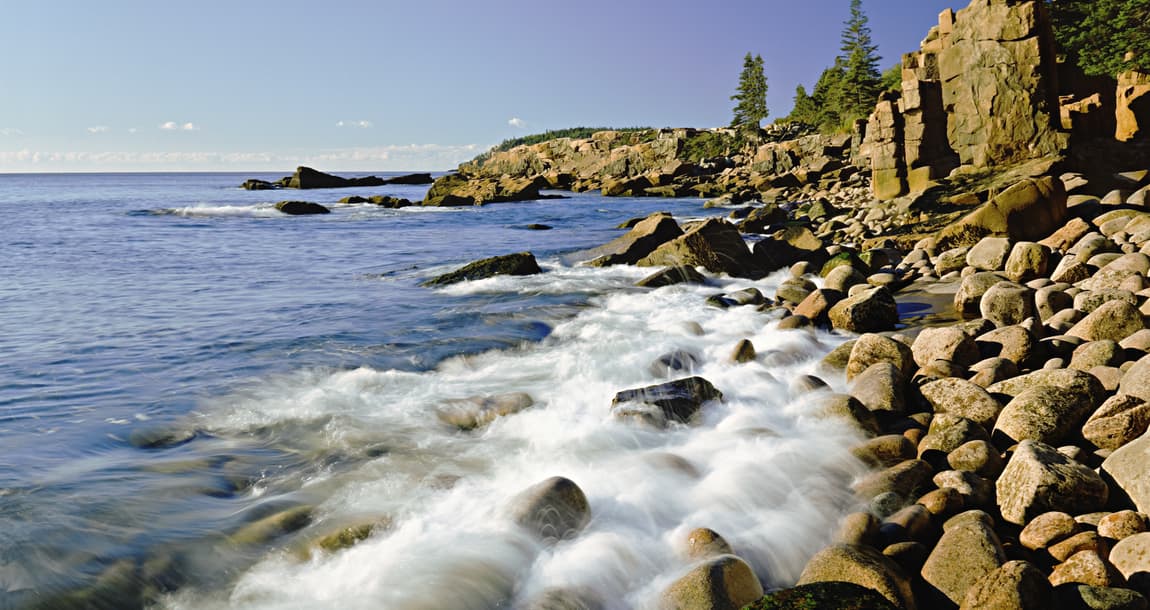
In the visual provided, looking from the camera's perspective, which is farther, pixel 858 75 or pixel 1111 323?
pixel 858 75

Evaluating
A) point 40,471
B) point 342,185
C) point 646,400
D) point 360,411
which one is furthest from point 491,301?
point 342,185

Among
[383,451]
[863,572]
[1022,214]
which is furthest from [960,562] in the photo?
[1022,214]

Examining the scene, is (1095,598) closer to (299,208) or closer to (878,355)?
(878,355)

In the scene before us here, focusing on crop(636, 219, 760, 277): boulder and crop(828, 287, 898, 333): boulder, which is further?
crop(636, 219, 760, 277): boulder

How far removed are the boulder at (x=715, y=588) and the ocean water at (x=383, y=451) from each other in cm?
22

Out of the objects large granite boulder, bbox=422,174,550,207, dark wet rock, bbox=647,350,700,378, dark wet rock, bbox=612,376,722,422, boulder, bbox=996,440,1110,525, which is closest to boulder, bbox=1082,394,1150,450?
boulder, bbox=996,440,1110,525

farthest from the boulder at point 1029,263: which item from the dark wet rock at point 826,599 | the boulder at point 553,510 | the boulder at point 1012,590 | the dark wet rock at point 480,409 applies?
the dark wet rock at point 826,599

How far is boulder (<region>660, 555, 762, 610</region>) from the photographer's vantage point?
11.2 ft

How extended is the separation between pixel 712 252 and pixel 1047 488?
10341 millimetres

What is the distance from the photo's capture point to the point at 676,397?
245 inches

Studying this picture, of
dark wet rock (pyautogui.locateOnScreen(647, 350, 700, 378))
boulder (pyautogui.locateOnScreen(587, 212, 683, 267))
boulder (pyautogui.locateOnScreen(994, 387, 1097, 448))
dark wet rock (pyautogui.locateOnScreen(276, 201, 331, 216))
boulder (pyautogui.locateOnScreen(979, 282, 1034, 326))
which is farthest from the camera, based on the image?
dark wet rock (pyautogui.locateOnScreen(276, 201, 331, 216))

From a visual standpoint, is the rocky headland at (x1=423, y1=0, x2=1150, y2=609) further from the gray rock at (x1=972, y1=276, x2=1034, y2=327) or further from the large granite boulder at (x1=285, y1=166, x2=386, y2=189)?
the large granite boulder at (x1=285, y1=166, x2=386, y2=189)

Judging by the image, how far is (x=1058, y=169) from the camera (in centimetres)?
1536

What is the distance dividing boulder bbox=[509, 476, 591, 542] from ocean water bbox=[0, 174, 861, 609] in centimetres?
9
